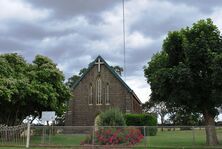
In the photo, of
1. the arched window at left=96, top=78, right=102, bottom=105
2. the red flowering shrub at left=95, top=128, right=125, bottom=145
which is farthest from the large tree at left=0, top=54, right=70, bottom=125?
the arched window at left=96, top=78, right=102, bottom=105

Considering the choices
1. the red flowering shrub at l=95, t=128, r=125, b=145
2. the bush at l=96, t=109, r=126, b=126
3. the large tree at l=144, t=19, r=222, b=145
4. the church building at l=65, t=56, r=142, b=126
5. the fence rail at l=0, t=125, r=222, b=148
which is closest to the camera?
the large tree at l=144, t=19, r=222, b=145

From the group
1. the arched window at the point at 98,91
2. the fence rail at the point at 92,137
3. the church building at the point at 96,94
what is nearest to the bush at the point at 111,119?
the fence rail at the point at 92,137

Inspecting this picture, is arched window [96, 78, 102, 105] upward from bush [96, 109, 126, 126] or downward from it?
upward

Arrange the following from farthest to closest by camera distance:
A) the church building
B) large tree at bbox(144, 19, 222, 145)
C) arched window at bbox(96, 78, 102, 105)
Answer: arched window at bbox(96, 78, 102, 105)
the church building
large tree at bbox(144, 19, 222, 145)

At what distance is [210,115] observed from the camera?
22.5 metres

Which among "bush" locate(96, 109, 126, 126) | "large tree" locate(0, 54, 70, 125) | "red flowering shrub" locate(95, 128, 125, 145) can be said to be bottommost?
"red flowering shrub" locate(95, 128, 125, 145)

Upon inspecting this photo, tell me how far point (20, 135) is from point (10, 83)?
4.32 m

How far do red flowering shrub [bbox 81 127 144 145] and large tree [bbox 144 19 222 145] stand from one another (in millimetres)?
3543

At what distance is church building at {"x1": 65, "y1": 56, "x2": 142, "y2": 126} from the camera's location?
140 feet

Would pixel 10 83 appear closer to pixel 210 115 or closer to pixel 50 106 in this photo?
pixel 50 106

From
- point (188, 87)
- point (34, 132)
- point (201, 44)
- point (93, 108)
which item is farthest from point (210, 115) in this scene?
point (93, 108)

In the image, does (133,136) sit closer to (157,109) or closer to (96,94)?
(96,94)

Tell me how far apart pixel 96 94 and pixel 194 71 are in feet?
78.5

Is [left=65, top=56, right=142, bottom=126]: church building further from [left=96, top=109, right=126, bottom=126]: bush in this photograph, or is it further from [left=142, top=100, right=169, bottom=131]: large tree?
[left=142, top=100, right=169, bottom=131]: large tree
